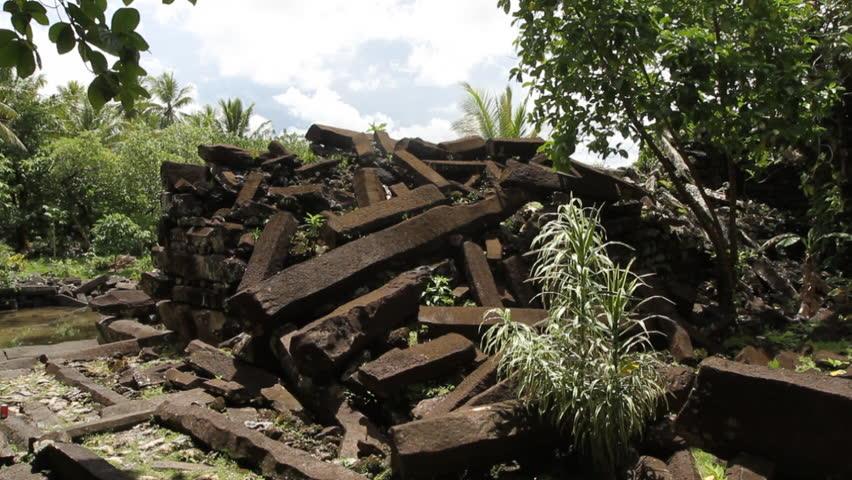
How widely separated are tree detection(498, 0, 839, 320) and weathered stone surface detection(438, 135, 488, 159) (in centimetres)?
274

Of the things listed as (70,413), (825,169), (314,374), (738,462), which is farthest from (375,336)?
(825,169)

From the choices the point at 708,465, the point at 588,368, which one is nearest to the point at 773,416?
the point at 708,465

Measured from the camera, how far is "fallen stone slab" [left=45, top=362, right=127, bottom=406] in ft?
19.5

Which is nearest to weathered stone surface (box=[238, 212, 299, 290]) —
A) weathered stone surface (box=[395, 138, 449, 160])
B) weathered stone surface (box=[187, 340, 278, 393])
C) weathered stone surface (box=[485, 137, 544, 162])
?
weathered stone surface (box=[187, 340, 278, 393])

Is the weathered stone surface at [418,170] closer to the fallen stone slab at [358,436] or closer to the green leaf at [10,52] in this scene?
the fallen stone slab at [358,436]

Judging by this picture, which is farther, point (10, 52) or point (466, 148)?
point (466, 148)

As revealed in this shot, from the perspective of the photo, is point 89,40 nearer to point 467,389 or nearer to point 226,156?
point 467,389

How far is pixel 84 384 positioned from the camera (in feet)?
21.3

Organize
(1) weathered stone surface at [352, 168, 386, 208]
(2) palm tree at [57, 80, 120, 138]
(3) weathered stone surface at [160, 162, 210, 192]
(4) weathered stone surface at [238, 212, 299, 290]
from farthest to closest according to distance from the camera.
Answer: (2) palm tree at [57, 80, 120, 138], (3) weathered stone surface at [160, 162, 210, 192], (1) weathered stone surface at [352, 168, 386, 208], (4) weathered stone surface at [238, 212, 299, 290]

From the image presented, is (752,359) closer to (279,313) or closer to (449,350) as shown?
(449,350)

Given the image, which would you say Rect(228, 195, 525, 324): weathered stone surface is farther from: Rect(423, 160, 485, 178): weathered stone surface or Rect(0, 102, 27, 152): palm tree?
Rect(0, 102, 27, 152): palm tree

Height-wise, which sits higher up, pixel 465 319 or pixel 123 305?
pixel 123 305

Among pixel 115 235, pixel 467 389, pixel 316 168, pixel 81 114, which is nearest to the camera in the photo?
pixel 467 389

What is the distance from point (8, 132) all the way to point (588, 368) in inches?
1076
